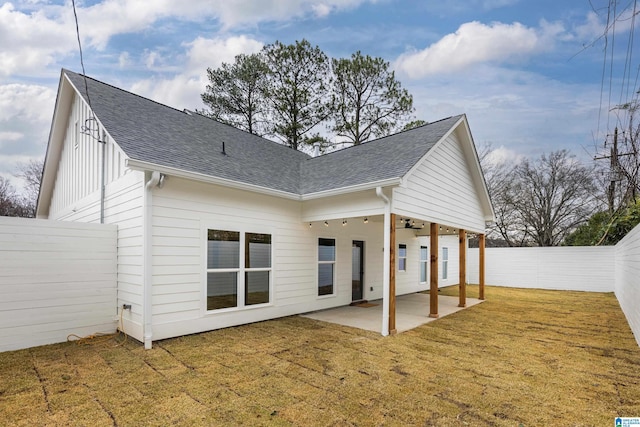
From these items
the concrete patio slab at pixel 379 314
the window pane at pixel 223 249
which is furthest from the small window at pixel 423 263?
the window pane at pixel 223 249

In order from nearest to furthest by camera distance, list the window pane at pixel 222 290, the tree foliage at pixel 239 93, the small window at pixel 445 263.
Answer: the window pane at pixel 222 290
the small window at pixel 445 263
the tree foliage at pixel 239 93

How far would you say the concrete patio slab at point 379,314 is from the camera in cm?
672

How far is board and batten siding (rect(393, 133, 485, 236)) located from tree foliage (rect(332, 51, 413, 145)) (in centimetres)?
792

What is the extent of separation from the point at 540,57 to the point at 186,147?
6.39 m

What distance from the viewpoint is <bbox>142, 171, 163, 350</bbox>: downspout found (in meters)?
5.03

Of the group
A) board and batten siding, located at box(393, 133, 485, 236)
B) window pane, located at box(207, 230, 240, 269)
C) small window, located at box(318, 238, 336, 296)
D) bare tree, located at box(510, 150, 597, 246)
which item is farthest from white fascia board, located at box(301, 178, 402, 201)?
bare tree, located at box(510, 150, 597, 246)

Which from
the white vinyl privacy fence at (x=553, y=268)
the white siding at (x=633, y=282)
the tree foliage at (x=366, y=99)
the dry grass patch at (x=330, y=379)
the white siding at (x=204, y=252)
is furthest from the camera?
the tree foliage at (x=366, y=99)

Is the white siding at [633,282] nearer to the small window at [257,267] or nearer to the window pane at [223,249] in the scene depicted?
the small window at [257,267]

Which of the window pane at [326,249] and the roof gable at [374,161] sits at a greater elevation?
the roof gable at [374,161]

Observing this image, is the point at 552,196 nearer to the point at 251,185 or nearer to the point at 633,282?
the point at 633,282

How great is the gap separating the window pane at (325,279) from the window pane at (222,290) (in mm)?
2563

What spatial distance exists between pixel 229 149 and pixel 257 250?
271 centimetres

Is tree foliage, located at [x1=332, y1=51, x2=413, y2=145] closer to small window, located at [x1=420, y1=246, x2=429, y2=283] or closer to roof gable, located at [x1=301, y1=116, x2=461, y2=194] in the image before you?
small window, located at [x1=420, y1=246, x2=429, y2=283]

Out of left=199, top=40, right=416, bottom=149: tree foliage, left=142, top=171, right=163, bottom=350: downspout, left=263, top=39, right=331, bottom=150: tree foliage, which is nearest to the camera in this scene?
left=142, top=171, right=163, bottom=350: downspout
